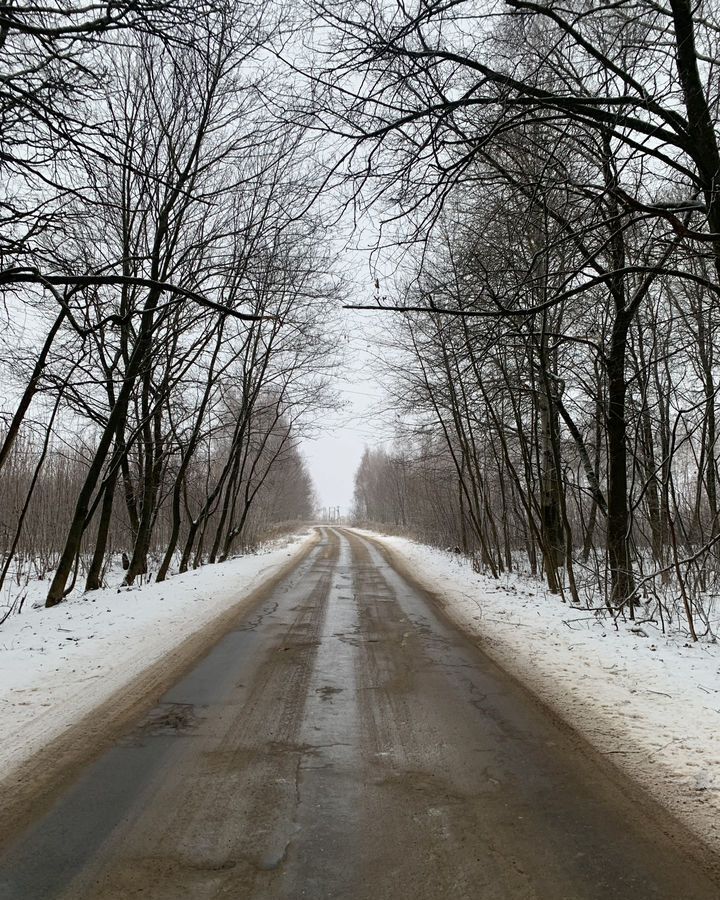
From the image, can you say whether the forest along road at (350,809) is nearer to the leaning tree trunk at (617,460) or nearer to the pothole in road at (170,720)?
the pothole in road at (170,720)

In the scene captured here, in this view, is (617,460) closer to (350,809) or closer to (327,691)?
(327,691)

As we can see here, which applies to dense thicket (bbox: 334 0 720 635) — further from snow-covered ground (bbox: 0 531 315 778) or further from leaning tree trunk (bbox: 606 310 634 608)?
snow-covered ground (bbox: 0 531 315 778)

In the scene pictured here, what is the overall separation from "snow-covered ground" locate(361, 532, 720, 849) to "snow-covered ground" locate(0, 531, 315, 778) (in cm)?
350

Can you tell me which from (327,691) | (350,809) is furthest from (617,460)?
(350,809)

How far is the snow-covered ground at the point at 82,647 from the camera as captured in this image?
4.00m

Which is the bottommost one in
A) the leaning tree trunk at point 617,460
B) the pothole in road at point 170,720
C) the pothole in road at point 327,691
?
the pothole in road at point 170,720

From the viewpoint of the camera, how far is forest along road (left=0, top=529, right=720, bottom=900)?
88.8 inches

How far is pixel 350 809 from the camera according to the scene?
2.77 meters

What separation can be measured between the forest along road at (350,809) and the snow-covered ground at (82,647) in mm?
635

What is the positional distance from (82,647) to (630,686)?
532 centimetres

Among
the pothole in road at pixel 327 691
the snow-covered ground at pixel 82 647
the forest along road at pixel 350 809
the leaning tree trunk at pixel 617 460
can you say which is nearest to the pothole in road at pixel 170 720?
the forest along road at pixel 350 809

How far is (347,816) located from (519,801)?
0.87 m

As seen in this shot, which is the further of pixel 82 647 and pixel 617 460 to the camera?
pixel 617 460

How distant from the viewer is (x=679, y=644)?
6.29m
